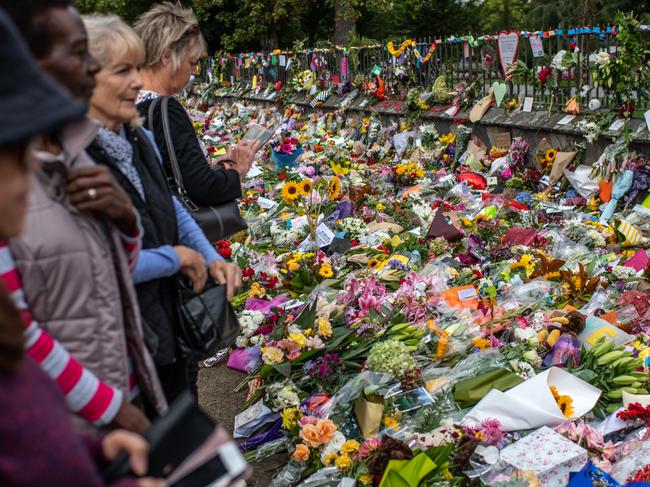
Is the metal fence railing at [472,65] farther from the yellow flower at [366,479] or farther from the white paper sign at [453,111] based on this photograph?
the yellow flower at [366,479]

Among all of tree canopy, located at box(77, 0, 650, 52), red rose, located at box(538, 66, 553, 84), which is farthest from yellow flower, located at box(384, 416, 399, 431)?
tree canopy, located at box(77, 0, 650, 52)

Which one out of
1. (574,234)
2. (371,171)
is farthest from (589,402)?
(371,171)

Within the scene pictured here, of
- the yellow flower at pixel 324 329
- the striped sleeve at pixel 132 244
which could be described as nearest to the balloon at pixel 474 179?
the yellow flower at pixel 324 329

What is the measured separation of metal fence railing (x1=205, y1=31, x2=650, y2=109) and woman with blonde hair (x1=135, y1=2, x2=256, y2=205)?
177 inches

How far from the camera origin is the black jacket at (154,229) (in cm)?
200

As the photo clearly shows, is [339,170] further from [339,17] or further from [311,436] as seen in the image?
[339,17]

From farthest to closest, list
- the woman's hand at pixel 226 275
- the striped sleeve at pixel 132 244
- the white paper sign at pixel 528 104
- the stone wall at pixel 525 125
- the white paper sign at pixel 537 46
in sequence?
the white paper sign at pixel 528 104 → the white paper sign at pixel 537 46 → the stone wall at pixel 525 125 → the woman's hand at pixel 226 275 → the striped sleeve at pixel 132 244

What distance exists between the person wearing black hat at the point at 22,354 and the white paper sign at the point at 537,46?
7.04m

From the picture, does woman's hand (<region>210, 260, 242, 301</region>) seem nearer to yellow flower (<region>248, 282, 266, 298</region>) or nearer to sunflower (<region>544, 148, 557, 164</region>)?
yellow flower (<region>248, 282, 266, 298</region>)

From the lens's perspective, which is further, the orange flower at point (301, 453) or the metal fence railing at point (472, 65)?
the metal fence railing at point (472, 65)

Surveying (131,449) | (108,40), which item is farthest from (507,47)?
(131,449)

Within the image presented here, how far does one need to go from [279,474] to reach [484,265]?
93.3 inches

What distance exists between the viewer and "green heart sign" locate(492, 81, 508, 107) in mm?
8034

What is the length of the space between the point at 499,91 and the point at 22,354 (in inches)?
300
